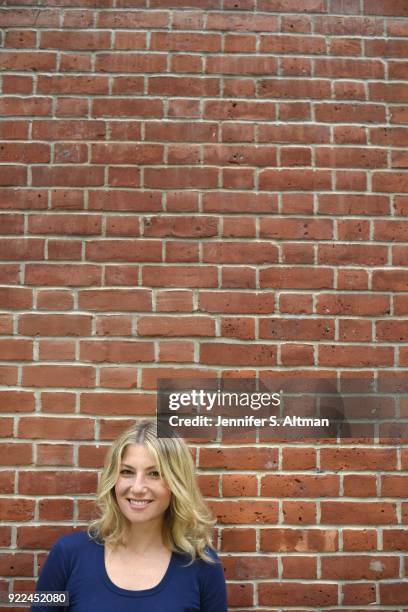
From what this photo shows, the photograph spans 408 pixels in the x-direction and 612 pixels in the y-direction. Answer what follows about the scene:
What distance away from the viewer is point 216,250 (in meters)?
2.98

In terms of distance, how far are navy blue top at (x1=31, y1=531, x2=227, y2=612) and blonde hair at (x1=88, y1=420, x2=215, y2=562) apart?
0.16 ft

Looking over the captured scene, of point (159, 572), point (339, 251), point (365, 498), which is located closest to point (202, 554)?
point (159, 572)

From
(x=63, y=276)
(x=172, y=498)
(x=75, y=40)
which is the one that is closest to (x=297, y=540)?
(x=172, y=498)

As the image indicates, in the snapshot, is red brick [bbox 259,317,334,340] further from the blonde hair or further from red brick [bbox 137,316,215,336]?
the blonde hair

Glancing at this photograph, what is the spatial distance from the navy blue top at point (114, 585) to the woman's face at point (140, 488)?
19 centimetres

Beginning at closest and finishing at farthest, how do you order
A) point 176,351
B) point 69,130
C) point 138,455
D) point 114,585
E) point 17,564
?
point 114,585
point 138,455
point 17,564
point 176,351
point 69,130

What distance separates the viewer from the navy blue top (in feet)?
7.86

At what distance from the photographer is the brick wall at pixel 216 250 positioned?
285 cm

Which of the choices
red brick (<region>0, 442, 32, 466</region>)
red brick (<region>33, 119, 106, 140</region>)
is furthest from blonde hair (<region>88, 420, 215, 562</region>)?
red brick (<region>33, 119, 106, 140</region>)

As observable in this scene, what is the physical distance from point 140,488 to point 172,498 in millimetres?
178

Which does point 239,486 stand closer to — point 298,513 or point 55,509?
point 298,513

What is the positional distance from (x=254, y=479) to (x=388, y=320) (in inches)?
35.1

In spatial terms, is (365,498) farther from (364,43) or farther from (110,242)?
(364,43)

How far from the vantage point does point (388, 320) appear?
9.75 feet
